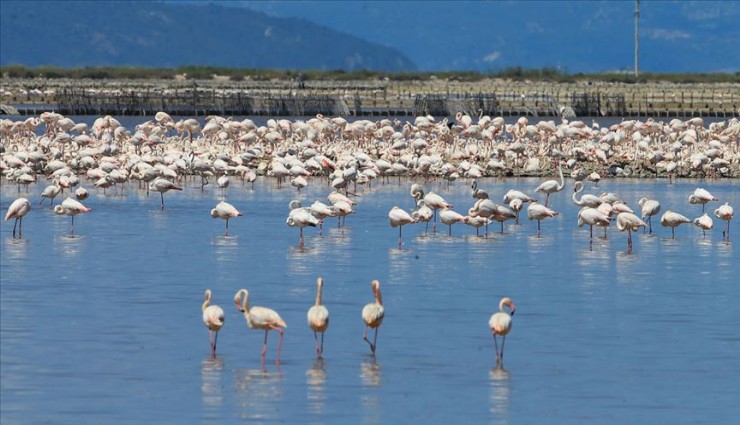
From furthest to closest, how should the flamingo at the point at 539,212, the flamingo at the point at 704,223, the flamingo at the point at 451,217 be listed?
the flamingo at the point at 539,212 < the flamingo at the point at 704,223 < the flamingo at the point at 451,217

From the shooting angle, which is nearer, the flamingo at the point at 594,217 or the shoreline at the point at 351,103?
the flamingo at the point at 594,217

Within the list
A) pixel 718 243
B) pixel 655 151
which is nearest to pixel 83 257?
pixel 718 243

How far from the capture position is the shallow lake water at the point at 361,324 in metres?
12.6

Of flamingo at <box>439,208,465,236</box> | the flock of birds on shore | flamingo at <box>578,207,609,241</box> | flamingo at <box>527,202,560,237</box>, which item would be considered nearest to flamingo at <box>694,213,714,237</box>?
the flock of birds on shore

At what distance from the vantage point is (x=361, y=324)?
632 inches

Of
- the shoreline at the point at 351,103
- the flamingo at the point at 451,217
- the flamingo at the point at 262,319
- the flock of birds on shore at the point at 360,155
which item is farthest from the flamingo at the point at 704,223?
the shoreline at the point at 351,103

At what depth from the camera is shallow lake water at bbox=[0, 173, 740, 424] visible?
12617mm

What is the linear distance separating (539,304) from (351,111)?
49.5 m

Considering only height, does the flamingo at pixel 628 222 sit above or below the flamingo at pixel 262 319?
above

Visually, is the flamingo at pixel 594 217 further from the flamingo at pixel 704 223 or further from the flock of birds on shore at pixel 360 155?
the flamingo at pixel 704 223

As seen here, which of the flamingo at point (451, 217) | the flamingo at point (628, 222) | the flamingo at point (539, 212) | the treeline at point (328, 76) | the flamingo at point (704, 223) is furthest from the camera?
the treeline at point (328, 76)

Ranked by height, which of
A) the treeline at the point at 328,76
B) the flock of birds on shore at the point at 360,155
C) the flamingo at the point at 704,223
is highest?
the treeline at the point at 328,76

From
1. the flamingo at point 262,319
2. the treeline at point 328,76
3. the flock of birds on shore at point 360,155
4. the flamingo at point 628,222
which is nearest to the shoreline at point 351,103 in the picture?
the flock of birds on shore at point 360,155

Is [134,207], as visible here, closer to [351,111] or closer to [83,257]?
[83,257]
